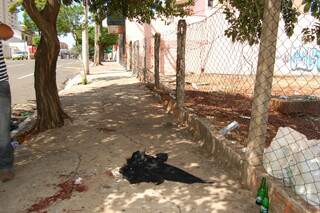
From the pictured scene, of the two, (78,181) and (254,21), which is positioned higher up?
(254,21)

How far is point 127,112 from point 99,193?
164 inches

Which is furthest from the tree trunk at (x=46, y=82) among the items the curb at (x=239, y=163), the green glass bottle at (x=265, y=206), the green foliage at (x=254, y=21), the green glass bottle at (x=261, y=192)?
the green glass bottle at (x=265, y=206)

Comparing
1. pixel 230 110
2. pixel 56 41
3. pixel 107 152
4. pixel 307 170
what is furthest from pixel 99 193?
pixel 230 110

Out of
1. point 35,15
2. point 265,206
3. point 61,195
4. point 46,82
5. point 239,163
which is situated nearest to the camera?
point 265,206

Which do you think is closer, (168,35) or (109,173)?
(109,173)

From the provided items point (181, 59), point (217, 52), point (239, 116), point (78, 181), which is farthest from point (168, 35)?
point (78, 181)

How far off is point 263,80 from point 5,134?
2.83 meters

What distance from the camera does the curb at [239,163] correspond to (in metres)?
3.25

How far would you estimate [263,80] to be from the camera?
404 cm

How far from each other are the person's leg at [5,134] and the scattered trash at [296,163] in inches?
109

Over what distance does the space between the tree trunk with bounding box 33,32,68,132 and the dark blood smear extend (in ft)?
7.78

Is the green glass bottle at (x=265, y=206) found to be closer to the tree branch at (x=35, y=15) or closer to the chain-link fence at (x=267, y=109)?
the chain-link fence at (x=267, y=109)

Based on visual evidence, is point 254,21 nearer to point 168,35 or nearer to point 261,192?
point 261,192

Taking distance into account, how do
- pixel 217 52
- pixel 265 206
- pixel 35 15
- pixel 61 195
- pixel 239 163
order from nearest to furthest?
pixel 265 206, pixel 61 195, pixel 239 163, pixel 35 15, pixel 217 52
